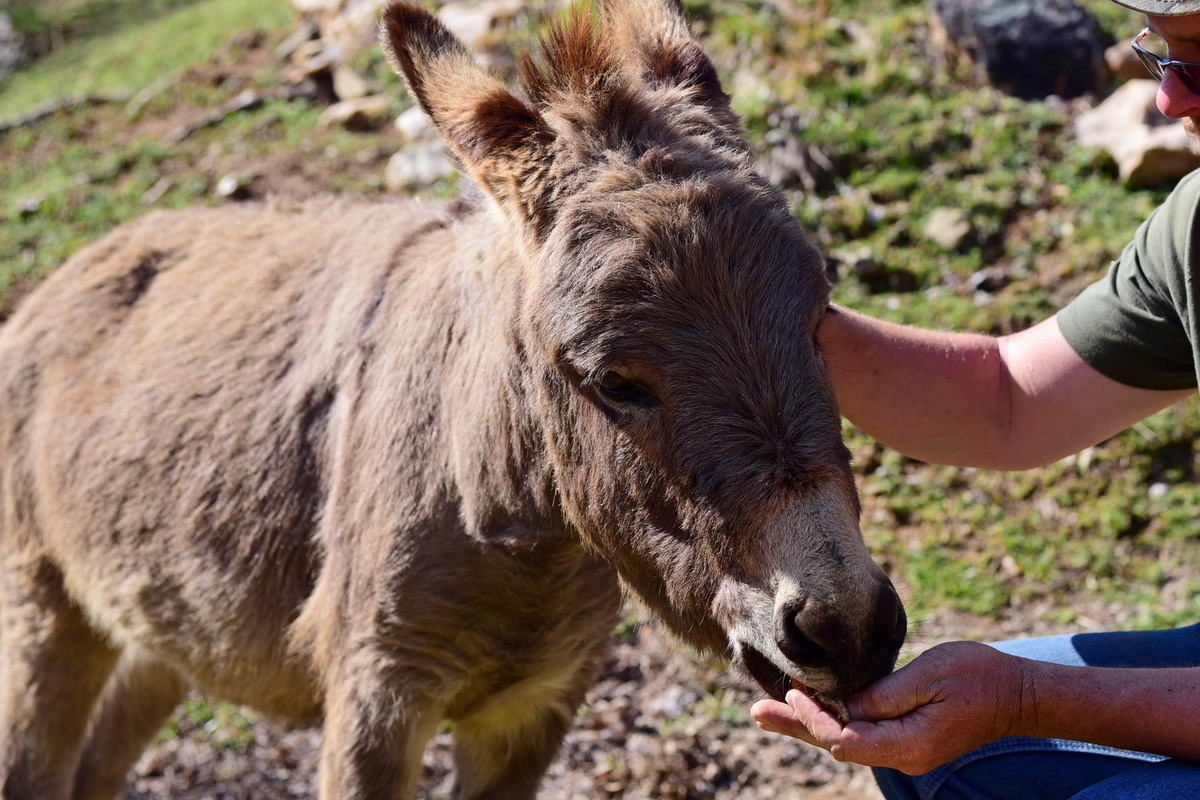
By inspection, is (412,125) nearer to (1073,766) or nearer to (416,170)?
(416,170)

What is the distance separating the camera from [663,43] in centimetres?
330

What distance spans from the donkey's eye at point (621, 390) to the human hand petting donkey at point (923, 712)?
795mm

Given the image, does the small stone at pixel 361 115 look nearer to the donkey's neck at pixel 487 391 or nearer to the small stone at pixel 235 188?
the small stone at pixel 235 188

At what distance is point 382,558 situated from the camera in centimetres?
350

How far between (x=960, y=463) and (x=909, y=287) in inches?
149

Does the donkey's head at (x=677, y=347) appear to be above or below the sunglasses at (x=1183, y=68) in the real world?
below

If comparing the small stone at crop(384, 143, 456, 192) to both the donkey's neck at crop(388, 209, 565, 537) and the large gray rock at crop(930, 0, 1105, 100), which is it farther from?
the donkey's neck at crop(388, 209, 565, 537)

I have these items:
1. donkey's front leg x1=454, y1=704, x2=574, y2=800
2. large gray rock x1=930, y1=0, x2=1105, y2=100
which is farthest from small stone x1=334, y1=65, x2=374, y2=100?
donkey's front leg x1=454, y1=704, x2=574, y2=800

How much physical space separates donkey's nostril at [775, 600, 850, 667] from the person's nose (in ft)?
5.52

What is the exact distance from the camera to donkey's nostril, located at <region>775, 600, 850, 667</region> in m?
2.24

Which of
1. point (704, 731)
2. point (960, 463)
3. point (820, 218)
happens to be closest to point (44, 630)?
point (704, 731)

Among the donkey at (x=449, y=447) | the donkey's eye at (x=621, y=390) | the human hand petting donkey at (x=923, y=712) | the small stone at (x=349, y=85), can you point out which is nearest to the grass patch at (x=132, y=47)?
the small stone at (x=349, y=85)

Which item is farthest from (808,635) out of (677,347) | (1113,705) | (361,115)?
(361,115)

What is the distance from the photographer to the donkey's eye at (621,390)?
268 centimetres
